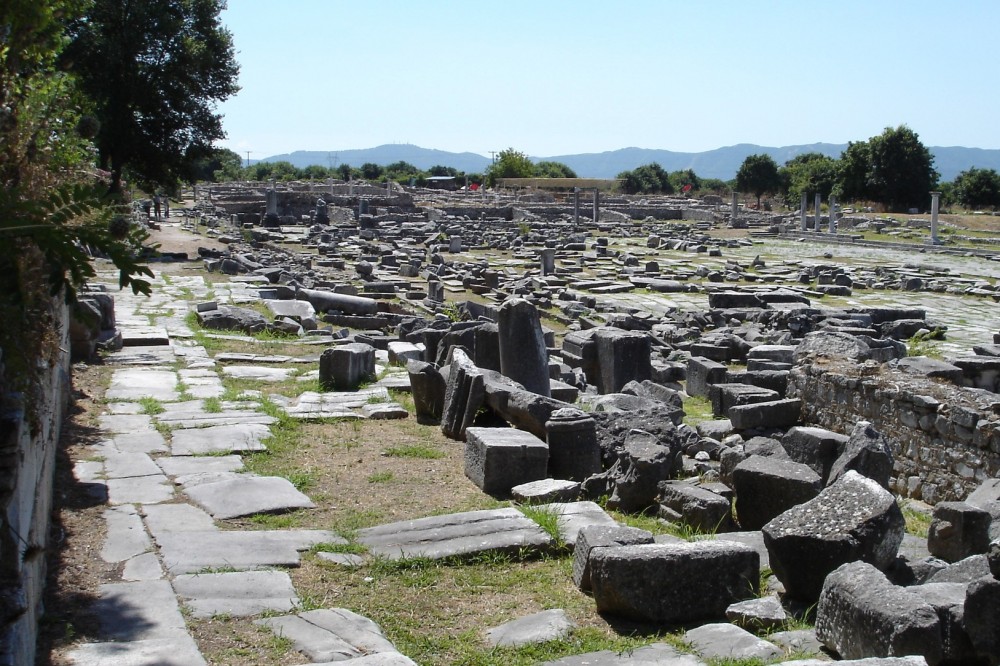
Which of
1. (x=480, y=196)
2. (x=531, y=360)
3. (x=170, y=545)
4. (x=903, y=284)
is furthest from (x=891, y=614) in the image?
(x=480, y=196)

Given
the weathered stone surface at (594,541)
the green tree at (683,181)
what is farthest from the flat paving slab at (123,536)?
the green tree at (683,181)

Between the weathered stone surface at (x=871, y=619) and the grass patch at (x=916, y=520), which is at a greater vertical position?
the weathered stone surface at (x=871, y=619)

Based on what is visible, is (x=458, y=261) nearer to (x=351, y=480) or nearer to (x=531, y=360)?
(x=531, y=360)

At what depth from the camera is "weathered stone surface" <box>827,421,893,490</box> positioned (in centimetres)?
721

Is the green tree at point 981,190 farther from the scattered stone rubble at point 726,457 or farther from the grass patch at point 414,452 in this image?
the grass patch at point 414,452

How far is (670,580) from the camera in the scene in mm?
5035

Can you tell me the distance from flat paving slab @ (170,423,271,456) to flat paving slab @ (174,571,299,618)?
2856 millimetres

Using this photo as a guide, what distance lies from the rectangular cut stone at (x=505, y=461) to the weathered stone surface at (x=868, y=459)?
2.18 metres

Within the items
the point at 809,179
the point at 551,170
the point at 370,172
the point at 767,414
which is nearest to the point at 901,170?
the point at 809,179

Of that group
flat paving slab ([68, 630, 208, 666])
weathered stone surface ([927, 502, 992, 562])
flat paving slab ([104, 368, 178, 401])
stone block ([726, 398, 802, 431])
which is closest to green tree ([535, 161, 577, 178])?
flat paving slab ([104, 368, 178, 401])

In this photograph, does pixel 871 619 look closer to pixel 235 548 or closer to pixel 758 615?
pixel 758 615

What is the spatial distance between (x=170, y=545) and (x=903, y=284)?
26.5 m

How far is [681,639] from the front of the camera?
481 centimetres

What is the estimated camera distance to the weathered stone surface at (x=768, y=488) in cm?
659
